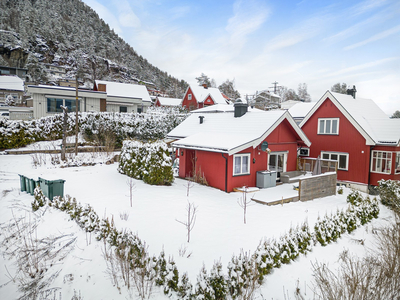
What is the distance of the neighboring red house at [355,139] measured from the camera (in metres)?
14.9

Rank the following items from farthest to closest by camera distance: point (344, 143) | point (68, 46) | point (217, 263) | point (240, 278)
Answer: point (68, 46), point (344, 143), point (240, 278), point (217, 263)

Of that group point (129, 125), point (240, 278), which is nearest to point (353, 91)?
point (129, 125)

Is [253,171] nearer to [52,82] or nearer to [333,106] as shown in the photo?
[333,106]

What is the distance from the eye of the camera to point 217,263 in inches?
179

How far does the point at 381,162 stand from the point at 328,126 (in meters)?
4.07

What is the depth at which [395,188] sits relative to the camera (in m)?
11.3

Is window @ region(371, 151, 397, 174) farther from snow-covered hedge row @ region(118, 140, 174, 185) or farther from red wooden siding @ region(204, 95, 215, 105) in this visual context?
red wooden siding @ region(204, 95, 215, 105)

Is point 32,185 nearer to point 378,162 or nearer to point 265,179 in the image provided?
point 265,179

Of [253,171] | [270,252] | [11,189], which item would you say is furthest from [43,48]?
[270,252]

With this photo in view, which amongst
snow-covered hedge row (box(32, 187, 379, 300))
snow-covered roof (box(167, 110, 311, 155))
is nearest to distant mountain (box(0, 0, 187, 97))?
snow-covered roof (box(167, 110, 311, 155))

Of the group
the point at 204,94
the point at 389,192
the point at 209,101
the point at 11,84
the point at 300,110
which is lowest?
the point at 389,192

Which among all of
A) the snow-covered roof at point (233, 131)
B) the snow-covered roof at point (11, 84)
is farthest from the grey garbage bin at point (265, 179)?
the snow-covered roof at point (11, 84)

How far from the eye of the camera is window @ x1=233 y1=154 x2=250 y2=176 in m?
12.0

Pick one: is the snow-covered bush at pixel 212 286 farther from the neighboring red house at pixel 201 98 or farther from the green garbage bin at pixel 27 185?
the neighboring red house at pixel 201 98
